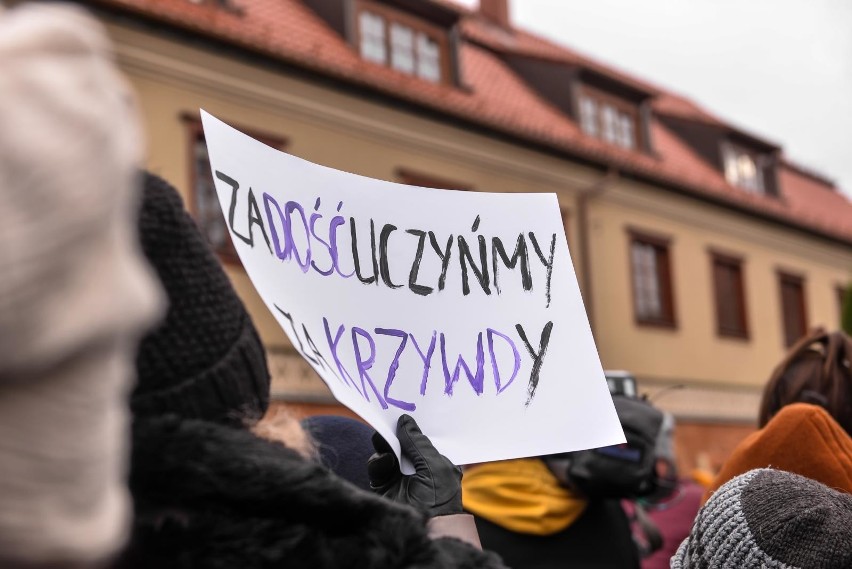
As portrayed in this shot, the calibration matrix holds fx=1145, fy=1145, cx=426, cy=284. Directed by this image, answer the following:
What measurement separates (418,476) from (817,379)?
1669 millimetres

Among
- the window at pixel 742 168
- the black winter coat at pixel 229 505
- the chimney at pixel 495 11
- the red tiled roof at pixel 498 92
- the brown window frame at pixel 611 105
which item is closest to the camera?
the black winter coat at pixel 229 505

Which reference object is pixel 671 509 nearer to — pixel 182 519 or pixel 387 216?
pixel 387 216

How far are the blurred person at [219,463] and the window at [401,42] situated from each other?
14.2 metres

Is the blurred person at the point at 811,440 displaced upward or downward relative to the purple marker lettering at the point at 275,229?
downward

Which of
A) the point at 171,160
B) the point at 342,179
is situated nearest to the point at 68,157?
the point at 342,179

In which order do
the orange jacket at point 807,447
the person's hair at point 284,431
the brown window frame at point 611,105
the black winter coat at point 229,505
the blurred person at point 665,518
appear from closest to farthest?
the black winter coat at point 229,505 < the person's hair at point 284,431 < the orange jacket at point 807,447 < the blurred person at point 665,518 < the brown window frame at point 611,105

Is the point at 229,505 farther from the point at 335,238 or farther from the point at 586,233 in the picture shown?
the point at 586,233

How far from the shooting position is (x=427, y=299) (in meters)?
1.93

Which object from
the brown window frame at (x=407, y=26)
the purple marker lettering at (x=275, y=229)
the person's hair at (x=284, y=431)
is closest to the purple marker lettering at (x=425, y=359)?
the purple marker lettering at (x=275, y=229)

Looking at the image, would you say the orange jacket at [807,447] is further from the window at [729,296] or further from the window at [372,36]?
the window at [729,296]

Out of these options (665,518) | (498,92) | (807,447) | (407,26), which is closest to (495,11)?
(498,92)

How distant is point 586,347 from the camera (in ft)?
6.75

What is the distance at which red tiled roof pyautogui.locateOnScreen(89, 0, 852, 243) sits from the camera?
13.0 m

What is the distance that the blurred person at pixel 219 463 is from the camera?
3.59 feet
